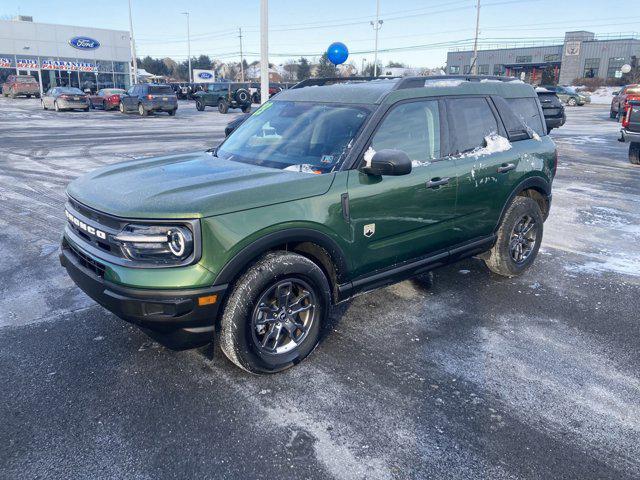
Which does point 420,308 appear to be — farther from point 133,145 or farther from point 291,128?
point 133,145

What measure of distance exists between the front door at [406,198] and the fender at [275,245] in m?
0.15

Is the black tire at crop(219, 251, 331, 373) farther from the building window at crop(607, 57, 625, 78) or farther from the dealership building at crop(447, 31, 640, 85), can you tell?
the building window at crop(607, 57, 625, 78)

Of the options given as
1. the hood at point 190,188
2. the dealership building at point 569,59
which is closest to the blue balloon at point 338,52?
the hood at point 190,188

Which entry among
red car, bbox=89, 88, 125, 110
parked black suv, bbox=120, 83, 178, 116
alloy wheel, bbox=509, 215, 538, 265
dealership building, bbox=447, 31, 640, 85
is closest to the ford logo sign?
red car, bbox=89, 88, 125, 110

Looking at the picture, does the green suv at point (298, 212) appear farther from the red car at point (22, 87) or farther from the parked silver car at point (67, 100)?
the red car at point (22, 87)

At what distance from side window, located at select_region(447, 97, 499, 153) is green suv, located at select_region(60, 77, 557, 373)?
0.05ft

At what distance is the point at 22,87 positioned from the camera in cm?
4212

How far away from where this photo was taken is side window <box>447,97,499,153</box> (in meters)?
4.46

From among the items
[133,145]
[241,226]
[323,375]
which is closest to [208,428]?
[323,375]

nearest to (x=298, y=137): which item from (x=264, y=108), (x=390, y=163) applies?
(x=264, y=108)

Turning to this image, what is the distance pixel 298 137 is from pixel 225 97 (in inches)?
1125

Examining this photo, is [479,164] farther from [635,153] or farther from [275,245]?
[635,153]

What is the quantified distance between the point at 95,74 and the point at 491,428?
58704 millimetres

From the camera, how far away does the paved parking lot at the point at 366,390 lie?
270cm
